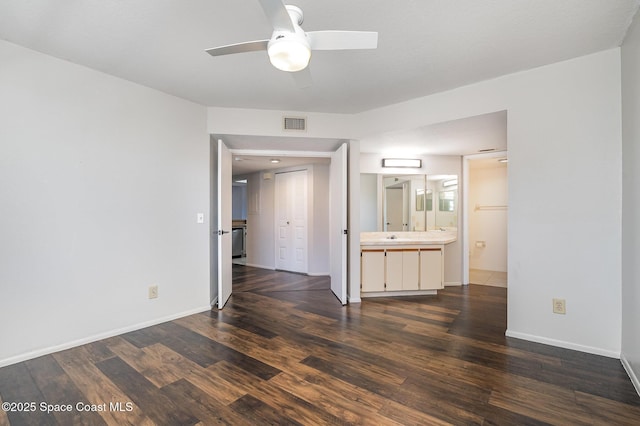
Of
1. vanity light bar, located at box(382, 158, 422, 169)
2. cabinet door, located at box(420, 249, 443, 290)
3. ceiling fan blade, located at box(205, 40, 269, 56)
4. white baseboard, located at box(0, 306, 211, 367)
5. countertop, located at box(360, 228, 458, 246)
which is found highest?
ceiling fan blade, located at box(205, 40, 269, 56)

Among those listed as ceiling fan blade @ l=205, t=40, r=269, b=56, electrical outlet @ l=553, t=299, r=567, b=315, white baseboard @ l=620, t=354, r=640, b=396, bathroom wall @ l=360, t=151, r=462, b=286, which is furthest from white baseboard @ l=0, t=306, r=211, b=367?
white baseboard @ l=620, t=354, r=640, b=396

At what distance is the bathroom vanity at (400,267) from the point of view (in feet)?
13.0

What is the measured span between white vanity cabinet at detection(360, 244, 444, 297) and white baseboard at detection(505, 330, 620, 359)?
1.44 m

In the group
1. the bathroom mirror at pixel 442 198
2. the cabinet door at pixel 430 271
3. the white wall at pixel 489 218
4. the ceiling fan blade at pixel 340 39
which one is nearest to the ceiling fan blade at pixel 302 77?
the ceiling fan blade at pixel 340 39

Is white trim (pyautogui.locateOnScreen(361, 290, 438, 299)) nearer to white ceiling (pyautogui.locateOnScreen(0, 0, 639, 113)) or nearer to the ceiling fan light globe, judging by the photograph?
white ceiling (pyautogui.locateOnScreen(0, 0, 639, 113))

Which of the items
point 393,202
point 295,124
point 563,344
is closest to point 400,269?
point 393,202

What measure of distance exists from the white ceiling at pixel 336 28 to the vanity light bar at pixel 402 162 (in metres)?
1.58

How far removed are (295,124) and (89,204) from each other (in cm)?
224

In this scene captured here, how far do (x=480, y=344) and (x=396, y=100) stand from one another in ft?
8.38

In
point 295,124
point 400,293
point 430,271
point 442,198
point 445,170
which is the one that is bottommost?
point 400,293

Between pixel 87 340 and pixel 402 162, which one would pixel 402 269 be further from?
pixel 87 340

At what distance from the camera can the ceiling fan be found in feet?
4.51

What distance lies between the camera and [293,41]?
1.41 meters

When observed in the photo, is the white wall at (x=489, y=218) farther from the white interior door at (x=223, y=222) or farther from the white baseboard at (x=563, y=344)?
the white interior door at (x=223, y=222)
